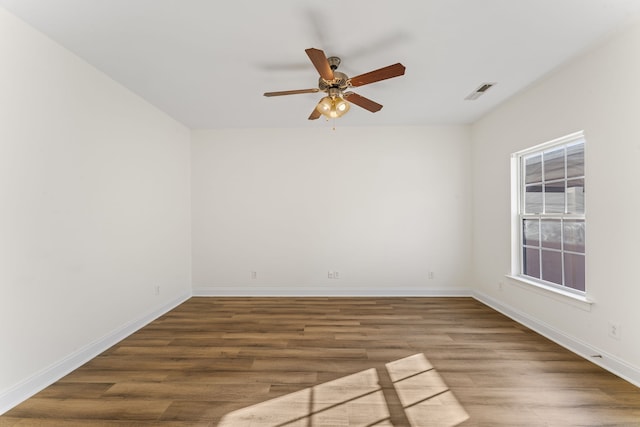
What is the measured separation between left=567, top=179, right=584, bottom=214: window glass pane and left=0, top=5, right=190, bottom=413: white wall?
456 cm

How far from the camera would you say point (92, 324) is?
→ 104 inches

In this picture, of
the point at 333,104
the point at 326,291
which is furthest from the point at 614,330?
the point at 326,291

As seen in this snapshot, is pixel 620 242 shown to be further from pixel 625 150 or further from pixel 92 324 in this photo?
pixel 92 324

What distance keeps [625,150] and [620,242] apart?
706mm

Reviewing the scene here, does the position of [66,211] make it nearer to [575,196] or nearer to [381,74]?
[381,74]

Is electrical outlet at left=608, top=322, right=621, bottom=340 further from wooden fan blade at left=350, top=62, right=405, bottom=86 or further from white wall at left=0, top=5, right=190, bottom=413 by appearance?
white wall at left=0, top=5, right=190, bottom=413

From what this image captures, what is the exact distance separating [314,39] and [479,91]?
212 cm

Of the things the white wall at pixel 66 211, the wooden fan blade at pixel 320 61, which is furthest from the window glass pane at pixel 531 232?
the white wall at pixel 66 211

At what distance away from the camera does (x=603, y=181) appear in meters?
2.36

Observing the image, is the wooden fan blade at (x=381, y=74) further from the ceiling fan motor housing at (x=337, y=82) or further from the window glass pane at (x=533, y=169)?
the window glass pane at (x=533, y=169)

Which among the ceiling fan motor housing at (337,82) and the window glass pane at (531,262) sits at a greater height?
the ceiling fan motor housing at (337,82)

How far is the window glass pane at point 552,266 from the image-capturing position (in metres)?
2.98

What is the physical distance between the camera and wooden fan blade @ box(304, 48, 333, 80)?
187cm

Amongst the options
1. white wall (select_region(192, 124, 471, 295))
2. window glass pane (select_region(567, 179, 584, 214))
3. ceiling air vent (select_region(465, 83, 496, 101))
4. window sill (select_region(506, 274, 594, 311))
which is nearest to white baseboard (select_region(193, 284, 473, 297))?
white wall (select_region(192, 124, 471, 295))
